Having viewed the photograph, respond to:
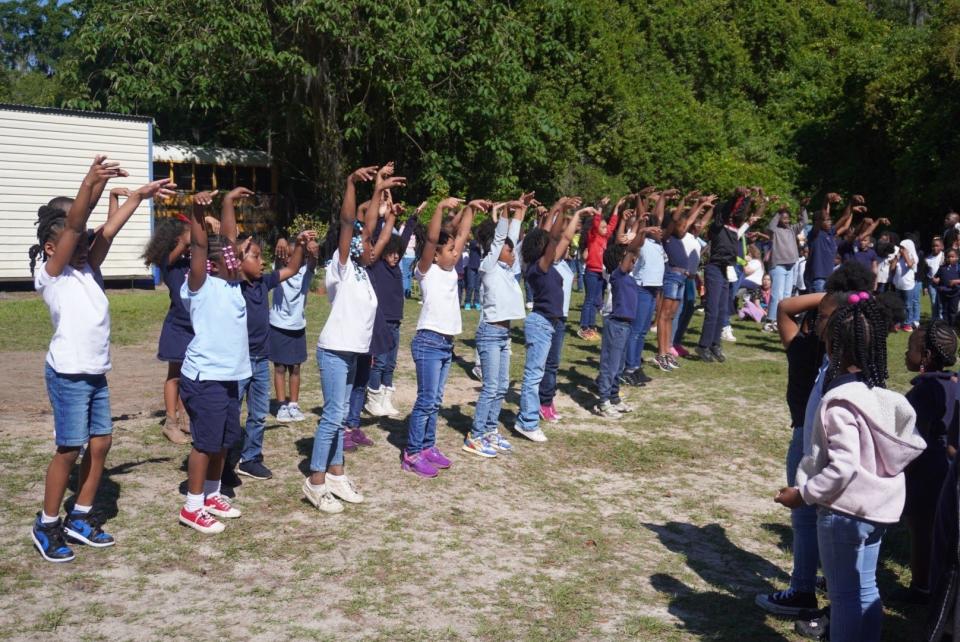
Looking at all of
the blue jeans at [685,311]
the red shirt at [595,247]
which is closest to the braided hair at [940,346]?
the blue jeans at [685,311]

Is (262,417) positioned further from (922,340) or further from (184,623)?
(922,340)

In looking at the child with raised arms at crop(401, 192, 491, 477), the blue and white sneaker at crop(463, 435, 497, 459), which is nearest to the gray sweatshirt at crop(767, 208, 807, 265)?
the blue and white sneaker at crop(463, 435, 497, 459)

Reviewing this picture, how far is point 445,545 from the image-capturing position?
601 centimetres

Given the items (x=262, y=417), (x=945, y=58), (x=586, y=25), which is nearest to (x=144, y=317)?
(x=262, y=417)

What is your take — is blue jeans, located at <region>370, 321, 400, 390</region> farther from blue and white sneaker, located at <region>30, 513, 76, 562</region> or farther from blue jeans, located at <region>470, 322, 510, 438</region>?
blue and white sneaker, located at <region>30, 513, 76, 562</region>

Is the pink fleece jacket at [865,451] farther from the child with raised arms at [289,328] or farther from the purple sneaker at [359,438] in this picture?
the child with raised arms at [289,328]

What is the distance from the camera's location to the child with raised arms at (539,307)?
28.0 feet

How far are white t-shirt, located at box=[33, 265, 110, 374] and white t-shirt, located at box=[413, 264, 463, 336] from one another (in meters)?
2.58

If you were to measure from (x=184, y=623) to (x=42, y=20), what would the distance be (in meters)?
76.0

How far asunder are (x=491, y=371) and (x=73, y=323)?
3.51 metres

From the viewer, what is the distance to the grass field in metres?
4.94

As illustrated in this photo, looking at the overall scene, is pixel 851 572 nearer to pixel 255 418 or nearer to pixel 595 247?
pixel 255 418

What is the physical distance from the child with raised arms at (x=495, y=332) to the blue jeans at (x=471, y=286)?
8.71m

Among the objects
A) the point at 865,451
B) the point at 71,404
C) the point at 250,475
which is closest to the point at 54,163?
the point at 250,475
